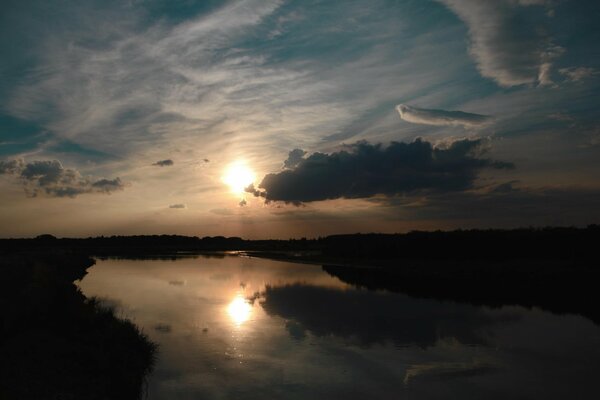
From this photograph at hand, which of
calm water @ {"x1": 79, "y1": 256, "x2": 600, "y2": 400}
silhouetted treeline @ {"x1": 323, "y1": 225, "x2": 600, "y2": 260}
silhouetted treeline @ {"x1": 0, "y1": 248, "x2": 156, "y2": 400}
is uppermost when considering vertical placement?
silhouetted treeline @ {"x1": 323, "y1": 225, "x2": 600, "y2": 260}

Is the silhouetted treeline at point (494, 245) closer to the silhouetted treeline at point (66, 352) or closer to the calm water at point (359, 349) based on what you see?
the calm water at point (359, 349)

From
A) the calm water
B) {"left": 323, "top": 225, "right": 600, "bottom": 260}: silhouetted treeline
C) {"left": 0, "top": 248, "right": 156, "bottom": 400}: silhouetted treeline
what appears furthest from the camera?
{"left": 323, "top": 225, "right": 600, "bottom": 260}: silhouetted treeline

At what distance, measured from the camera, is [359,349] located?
20.0 m

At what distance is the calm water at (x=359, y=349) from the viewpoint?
15.1 meters

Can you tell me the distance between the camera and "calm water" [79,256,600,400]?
15078mm

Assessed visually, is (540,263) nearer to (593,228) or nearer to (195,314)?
(593,228)

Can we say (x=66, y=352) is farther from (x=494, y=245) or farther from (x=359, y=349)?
(x=494, y=245)

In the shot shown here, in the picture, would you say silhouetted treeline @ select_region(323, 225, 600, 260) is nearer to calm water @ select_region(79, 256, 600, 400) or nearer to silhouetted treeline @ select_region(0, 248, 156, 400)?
calm water @ select_region(79, 256, 600, 400)

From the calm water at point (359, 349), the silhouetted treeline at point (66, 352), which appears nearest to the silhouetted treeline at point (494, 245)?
the calm water at point (359, 349)

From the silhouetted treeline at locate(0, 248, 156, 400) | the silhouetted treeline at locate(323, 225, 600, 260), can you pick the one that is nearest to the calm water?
the silhouetted treeline at locate(0, 248, 156, 400)

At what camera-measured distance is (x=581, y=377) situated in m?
16.5

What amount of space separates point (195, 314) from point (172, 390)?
14323 mm

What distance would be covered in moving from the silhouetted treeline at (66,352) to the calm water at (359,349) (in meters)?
1.03

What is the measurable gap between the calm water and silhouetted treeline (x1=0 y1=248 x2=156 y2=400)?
1026mm
